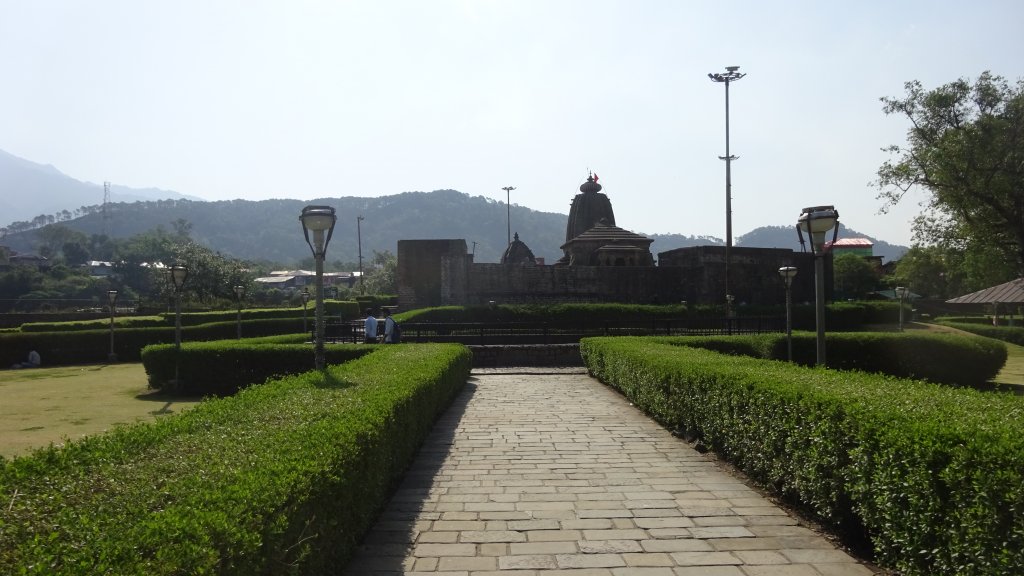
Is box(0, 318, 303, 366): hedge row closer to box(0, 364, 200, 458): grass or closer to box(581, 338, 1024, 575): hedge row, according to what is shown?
box(0, 364, 200, 458): grass

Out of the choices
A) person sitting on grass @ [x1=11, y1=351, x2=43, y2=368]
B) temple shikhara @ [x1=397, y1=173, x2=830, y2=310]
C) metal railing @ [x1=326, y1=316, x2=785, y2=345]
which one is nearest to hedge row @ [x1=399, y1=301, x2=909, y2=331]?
metal railing @ [x1=326, y1=316, x2=785, y2=345]

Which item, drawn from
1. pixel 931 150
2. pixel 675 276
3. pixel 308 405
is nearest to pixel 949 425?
pixel 308 405

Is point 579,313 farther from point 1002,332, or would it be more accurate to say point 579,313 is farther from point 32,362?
point 1002,332

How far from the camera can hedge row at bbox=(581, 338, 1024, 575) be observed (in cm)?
323

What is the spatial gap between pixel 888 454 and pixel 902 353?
43.8 ft

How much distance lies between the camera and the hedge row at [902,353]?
15250 millimetres

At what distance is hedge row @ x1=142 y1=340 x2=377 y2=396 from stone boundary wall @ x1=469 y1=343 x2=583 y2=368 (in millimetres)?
4808

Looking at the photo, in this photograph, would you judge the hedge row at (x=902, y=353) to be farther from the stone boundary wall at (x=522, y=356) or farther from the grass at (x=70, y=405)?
the grass at (x=70, y=405)

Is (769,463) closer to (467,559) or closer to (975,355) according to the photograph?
(467,559)

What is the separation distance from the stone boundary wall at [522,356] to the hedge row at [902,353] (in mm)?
3886

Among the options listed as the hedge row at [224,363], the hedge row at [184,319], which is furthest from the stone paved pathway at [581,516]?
the hedge row at [184,319]

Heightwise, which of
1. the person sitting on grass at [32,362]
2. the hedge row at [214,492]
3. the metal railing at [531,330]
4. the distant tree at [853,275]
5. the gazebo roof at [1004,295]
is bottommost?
the person sitting on grass at [32,362]

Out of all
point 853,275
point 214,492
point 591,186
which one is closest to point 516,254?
point 591,186

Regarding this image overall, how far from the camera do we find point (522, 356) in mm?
18078
